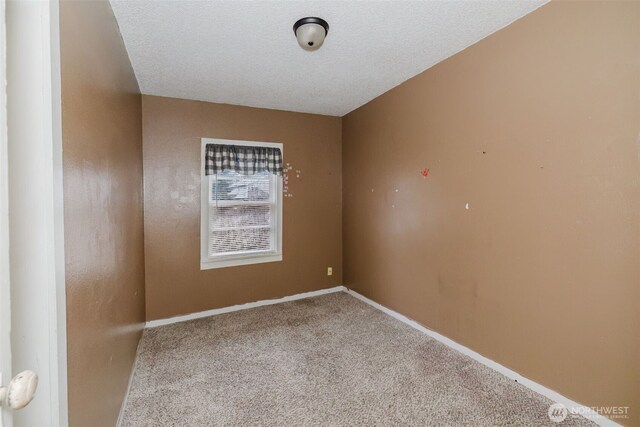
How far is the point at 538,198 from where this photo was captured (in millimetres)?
1900

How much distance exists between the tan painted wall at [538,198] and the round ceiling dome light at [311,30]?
1.18 m

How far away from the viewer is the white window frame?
3385 millimetres

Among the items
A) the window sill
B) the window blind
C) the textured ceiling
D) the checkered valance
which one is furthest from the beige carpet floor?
the textured ceiling

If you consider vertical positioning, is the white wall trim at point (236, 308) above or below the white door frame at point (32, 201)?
below

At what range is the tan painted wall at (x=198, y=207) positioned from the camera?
10.4ft

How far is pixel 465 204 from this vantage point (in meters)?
2.39

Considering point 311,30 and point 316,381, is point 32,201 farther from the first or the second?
point 316,381

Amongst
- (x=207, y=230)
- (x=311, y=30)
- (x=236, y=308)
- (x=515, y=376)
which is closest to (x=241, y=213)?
(x=207, y=230)

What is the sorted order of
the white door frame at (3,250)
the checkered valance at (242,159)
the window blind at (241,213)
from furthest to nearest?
the window blind at (241,213), the checkered valance at (242,159), the white door frame at (3,250)

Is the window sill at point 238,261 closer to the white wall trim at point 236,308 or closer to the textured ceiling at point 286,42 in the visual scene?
A: the white wall trim at point 236,308

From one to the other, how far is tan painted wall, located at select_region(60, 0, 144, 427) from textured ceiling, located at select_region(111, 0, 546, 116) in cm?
32

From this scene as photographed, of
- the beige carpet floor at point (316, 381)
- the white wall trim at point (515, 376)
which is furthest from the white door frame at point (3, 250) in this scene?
the white wall trim at point (515, 376)

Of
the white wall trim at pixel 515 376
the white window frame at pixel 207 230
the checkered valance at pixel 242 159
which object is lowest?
the white wall trim at pixel 515 376

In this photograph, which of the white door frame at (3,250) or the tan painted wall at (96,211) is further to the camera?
the tan painted wall at (96,211)
